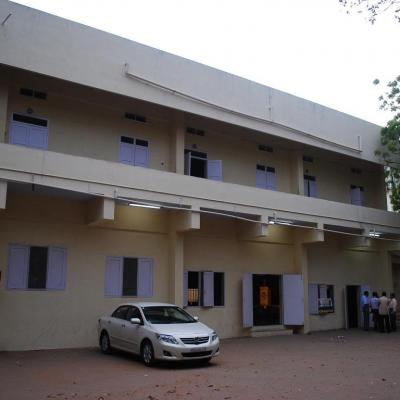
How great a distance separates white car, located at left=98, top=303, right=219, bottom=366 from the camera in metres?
11.7

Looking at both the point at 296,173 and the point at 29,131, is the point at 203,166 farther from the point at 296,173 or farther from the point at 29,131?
the point at 29,131

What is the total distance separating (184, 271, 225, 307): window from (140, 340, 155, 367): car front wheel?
248 inches

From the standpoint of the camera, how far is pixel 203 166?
65.2ft

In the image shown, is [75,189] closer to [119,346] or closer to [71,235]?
[71,235]

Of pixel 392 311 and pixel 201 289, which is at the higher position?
pixel 201 289

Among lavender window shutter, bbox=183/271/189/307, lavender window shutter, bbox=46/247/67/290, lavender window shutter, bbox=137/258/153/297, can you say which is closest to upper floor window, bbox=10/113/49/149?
lavender window shutter, bbox=46/247/67/290

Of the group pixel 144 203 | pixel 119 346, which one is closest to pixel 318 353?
pixel 119 346

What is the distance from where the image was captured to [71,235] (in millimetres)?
16469

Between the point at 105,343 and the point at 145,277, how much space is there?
12.5 ft

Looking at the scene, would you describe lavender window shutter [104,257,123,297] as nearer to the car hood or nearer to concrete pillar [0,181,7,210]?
concrete pillar [0,181,7,210]

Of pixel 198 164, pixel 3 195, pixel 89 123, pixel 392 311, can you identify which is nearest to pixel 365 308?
pixel 392 311

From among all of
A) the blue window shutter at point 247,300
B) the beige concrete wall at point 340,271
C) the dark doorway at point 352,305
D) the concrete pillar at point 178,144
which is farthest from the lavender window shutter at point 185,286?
the dark doorway at point 352,305

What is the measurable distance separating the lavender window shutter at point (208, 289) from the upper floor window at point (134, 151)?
15.7 ft

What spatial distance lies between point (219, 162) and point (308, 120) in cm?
498
